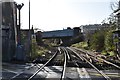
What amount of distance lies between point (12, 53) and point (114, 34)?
71.9 ft

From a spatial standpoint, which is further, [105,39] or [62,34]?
[62,34]

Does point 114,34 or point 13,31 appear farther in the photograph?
point 114,34

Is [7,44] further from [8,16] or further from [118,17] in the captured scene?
[118,17]

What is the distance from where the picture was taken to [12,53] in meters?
35.1

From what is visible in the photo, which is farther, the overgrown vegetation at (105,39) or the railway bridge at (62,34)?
the railway bridge at (62,34)

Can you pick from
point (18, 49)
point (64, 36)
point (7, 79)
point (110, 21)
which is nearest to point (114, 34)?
point (110, 21)

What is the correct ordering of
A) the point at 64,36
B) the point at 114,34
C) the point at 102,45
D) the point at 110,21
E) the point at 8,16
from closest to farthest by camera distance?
the point at 8,16
the point at 114,34
the point at 110,21
the point at 102,45
the point at 64,36

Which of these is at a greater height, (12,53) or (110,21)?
(110,21)

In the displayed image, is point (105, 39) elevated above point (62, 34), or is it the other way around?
point (105, 39)

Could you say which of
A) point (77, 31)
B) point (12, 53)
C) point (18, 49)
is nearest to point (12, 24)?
point (12, 53)

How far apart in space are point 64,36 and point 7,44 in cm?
10697

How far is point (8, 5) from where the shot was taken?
37812 mm

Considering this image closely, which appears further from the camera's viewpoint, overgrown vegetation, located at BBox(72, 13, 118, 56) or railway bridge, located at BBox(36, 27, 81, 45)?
railway bridge, located at BBox(36, 27, 81, 45)

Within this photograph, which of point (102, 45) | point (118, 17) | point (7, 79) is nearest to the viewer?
point (7, 79)
